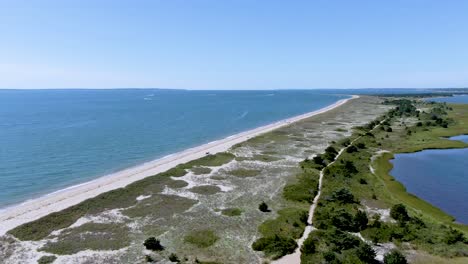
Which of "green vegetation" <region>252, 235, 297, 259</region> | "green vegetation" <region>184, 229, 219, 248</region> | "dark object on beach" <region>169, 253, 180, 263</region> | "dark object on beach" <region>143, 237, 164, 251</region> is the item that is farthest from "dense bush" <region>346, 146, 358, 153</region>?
"dark object on beach" <region>169, 253, 180, 263</region>

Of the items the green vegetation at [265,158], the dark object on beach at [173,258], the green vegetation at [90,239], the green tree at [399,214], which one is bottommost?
the green vegetation at [90,239]

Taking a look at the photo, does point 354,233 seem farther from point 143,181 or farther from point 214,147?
point 214,147

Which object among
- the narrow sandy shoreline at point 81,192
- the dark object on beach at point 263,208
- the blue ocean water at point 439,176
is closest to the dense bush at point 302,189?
the dark object on beach at point 263,208

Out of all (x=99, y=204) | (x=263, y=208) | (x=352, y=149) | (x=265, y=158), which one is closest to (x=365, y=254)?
(x=263, y=208)

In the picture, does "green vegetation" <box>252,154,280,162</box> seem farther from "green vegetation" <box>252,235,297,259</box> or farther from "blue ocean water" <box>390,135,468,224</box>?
"green vegetation" <box>252,235,297,259</box>

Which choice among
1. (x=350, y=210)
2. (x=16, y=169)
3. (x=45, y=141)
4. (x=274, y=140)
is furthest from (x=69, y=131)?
(x=350, y=210)

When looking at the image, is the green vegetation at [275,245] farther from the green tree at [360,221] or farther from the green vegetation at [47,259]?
the green vegetation at [47,259]
